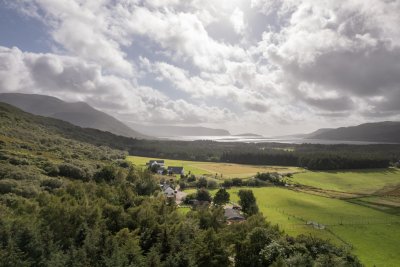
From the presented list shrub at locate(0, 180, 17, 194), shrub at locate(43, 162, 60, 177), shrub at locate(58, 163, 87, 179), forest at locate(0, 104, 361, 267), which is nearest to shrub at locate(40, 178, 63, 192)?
forest at locate(0, 104, 361, 267)

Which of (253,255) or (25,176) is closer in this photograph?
(253,255)

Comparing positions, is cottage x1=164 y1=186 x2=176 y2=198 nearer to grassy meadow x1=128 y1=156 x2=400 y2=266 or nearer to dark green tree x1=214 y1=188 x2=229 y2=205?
grassy meadow x1=128 y1=156 x2=400 y2=266

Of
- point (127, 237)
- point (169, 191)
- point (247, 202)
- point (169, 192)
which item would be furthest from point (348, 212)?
point (127, 237)

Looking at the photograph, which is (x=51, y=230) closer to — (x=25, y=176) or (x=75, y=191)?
(x=75, y=191)

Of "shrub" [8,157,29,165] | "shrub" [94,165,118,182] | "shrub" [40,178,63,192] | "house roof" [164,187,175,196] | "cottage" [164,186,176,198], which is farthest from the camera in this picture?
"house roof" [164,187,175,196]

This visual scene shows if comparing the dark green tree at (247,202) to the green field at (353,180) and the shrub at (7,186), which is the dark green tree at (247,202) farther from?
the green field at (353,180)

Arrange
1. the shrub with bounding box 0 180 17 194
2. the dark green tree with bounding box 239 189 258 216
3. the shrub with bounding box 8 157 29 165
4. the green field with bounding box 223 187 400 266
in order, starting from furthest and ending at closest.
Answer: the shrub with bounding box 8 157 29 165, the dark green tree with bounding box 239 189 258 216, the green field with bounding box 223 187 400 266, the shrub with bounding box 0 180 17 194

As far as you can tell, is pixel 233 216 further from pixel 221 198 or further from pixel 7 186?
pixel 7 186

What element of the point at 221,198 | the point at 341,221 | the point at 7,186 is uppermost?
the point at 7,186

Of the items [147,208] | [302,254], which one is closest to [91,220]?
[147,208]
